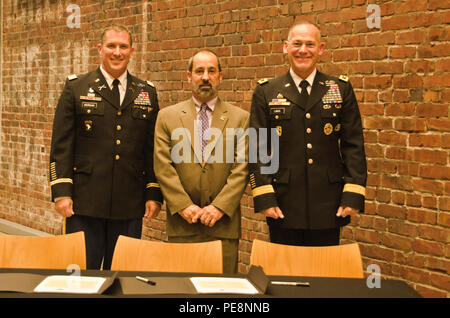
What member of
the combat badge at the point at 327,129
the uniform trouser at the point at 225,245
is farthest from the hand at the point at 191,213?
the combat badge at the point at 327,129

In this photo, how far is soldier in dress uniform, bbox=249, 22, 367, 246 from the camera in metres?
2.97

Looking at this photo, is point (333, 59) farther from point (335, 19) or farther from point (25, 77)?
→ point (25, 77)

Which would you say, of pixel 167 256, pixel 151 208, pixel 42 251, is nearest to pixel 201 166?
pixel 151 208

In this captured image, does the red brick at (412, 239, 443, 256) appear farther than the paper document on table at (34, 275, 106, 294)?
Yes

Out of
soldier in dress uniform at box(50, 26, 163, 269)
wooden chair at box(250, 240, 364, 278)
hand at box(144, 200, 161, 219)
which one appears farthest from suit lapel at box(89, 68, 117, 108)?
wooden chair at box(250, 240, 364, 278)

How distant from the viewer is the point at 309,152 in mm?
2998

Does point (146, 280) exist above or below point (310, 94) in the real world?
below

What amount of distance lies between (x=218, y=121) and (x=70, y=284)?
145 centimetres

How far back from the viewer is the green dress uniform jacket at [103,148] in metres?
3.29

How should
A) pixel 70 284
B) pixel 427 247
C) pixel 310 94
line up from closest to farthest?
pixel 70 284
pixel 310 94
pixel 427 247

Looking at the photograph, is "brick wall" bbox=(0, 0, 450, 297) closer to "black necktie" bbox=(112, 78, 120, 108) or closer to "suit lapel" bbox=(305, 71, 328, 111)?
"suit lapel" bbox=(305, 71, 328, 111)

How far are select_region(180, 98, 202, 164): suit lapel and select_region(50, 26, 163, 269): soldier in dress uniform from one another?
312mm

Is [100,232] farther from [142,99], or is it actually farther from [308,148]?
[308,148]

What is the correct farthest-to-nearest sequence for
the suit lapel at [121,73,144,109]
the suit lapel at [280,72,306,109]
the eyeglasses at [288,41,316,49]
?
the suit lapel at [121,73,144,109] → the suit lapel at [280,72,306,109] → the eyeglasses at [288,41,316,49]
